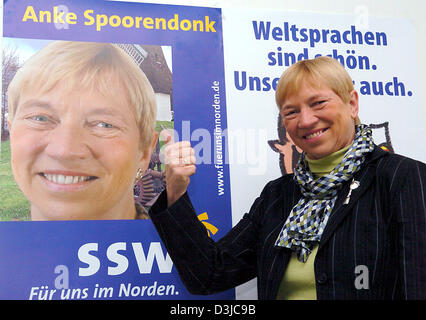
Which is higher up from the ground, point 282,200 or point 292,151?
point 292,151

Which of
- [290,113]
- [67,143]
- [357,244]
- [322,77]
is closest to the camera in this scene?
[357,244]

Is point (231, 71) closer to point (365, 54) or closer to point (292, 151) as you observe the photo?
point (292, 151)

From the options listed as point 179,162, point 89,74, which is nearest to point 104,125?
point 89,74

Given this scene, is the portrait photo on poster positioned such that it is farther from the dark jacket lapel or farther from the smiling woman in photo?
the dark jacket lapel

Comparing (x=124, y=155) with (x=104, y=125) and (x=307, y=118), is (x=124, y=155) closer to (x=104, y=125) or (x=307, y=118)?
(x=104, y=125)

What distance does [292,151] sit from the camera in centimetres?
201

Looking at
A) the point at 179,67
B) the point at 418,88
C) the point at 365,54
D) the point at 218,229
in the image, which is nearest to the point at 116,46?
the point at 179,67

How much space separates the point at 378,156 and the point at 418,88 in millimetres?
978

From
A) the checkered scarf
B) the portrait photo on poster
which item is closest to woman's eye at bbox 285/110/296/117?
the checkered scarf

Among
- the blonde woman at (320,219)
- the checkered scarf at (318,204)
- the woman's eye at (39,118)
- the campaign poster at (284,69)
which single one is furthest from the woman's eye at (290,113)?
the woman's eye at (39,118)

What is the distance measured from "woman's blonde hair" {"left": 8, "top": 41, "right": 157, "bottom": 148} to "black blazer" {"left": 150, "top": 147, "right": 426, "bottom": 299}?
614 millimetres

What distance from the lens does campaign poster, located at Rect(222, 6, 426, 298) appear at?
197 centimetres

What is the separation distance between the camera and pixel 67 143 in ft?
5.80

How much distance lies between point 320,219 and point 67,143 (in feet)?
3.14
